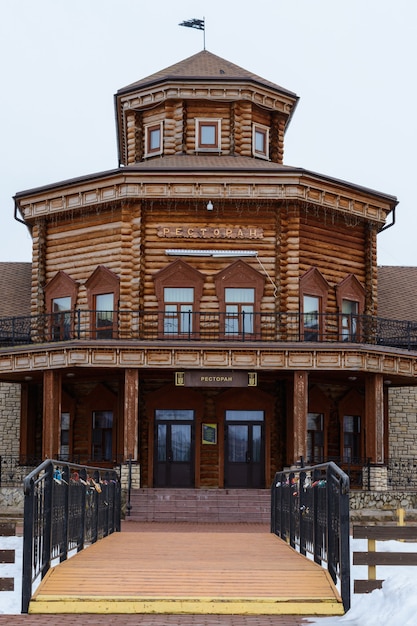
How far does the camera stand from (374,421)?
28.8 metres

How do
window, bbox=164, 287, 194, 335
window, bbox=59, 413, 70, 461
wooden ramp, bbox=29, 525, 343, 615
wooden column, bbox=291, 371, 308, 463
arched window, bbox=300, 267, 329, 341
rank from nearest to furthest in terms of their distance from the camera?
wooden ramp, bbox=29, 525, 343, 615 < wooden column, bbox=291, 371, 308, 463 < window, bbox=164, 287, 194, 335 < arched window, bbox=300, 267, 329, 341 < window, bbox=59, 413, 70, 461

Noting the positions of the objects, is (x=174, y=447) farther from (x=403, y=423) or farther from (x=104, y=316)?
(x=403, y=423)

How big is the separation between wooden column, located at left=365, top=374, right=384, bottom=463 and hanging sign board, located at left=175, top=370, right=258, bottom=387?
142 inches

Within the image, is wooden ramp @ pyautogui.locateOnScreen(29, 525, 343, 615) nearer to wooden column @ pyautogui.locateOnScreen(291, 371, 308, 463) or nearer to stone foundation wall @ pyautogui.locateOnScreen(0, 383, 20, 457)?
wooden column @ pyautogui.locateOnScreen(291, 371, 308, 463)

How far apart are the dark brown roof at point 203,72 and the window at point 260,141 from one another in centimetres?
166

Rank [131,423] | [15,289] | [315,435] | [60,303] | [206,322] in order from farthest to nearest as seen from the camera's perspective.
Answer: [15,289], [60,303], [315,435], [206,322], [131,423]

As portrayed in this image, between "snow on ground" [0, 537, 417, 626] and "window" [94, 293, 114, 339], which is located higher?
"window" [94, 293, 114, 339]

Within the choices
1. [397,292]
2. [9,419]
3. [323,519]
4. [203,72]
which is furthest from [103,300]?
[323,519]

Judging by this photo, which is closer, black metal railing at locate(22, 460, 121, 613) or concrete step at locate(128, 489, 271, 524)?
black metal railing at locate(22, 460, 121, 613)

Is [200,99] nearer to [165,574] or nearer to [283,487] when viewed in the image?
[283,487]

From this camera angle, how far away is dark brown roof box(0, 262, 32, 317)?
37.1m

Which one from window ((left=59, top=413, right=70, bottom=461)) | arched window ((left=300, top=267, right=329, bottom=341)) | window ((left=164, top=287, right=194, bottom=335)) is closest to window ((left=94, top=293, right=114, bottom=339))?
window ((left=164, top=287, right=194, bottom=335))

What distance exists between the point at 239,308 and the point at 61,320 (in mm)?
6328

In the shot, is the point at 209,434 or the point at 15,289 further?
the point at 15,289
